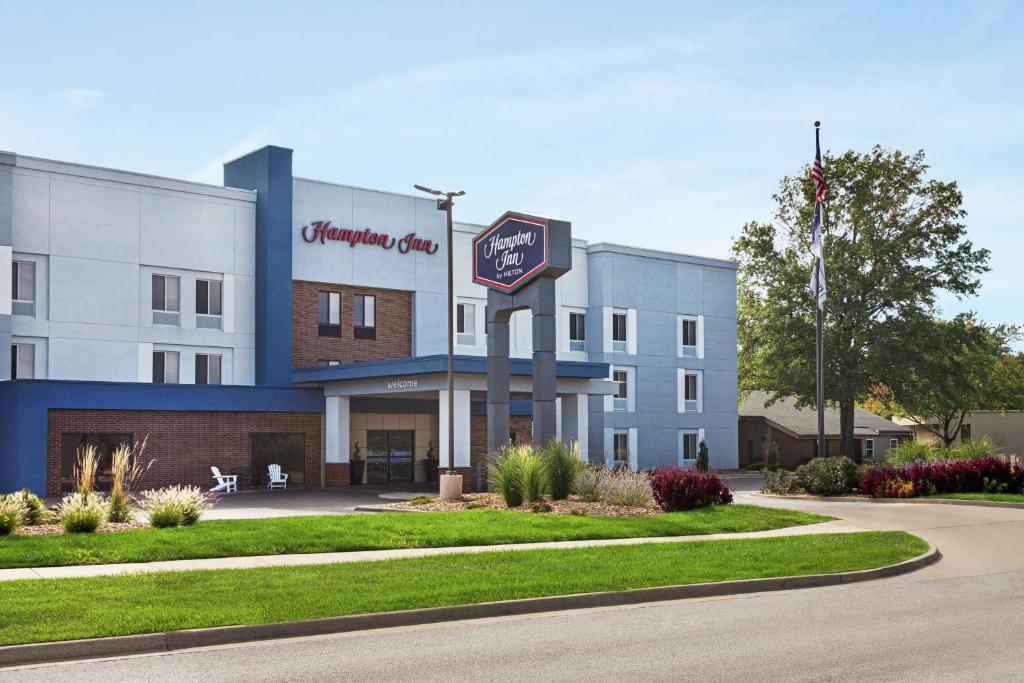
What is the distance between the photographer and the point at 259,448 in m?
40.7

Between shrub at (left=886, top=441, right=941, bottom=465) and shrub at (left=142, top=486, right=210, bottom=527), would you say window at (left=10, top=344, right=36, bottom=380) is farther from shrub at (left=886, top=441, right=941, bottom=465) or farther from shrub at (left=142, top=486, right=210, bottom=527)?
shrub at (left=886, top=441, right=941, bottom=465)

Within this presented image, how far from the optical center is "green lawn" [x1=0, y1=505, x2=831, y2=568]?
1584 cm

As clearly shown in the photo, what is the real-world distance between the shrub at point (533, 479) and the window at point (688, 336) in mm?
34401

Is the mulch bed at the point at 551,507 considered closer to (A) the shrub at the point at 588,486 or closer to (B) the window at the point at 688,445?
(A) the shrub at the point at 588,486

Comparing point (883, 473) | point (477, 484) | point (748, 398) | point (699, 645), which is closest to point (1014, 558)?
point (699, 645)

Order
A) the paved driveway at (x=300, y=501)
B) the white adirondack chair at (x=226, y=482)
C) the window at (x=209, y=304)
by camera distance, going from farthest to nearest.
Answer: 1. the window at (x=209, y=304)
2. the white adirondack chair at (x=226, y=482)
3. the paved driveway at (x=300, y=501)

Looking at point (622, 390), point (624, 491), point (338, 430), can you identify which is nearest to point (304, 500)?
point (338, 430)

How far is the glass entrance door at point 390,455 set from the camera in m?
44.7

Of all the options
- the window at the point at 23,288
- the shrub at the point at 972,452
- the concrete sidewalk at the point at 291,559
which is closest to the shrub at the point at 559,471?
the concrete sidewalk at the point at 291,559

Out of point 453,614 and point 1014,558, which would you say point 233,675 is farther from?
point 1014,558

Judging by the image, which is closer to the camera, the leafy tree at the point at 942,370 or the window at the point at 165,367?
the window at the point at 165,367

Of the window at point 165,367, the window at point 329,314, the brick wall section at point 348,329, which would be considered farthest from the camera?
the window at point 329,314

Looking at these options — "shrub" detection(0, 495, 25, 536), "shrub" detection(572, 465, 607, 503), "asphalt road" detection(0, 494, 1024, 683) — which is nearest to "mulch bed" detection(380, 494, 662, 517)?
"shrub" detection(572, 465, 607, 503)

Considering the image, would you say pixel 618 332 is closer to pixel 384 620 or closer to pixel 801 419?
pixel 801 419
